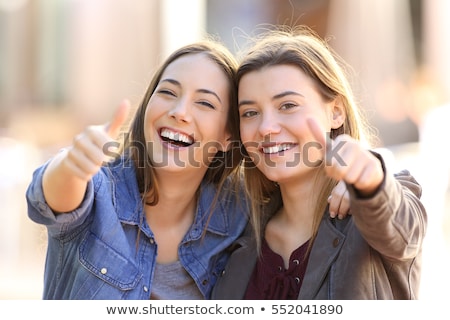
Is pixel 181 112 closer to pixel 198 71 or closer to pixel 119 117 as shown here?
pixel 198 71

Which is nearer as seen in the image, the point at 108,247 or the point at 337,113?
the point at 108,247

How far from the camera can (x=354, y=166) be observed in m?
1.49

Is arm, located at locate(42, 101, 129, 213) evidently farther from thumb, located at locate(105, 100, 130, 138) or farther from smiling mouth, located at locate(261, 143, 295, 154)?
smiling mouth, located at locate(261, 143, 295, 154)

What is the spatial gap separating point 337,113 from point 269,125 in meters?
0.28

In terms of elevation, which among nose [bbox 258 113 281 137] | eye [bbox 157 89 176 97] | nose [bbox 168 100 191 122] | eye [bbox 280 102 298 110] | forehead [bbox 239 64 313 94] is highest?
forehead [bbox 239 64 313 94]

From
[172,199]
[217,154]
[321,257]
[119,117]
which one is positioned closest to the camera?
[119,117]

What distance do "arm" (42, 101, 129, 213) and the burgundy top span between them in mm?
642

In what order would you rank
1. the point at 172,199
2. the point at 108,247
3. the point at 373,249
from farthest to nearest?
1. the point at 172,199
2. the point at 108,247
3. the point at 373,249

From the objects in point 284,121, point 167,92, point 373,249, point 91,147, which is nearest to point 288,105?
point 284,121

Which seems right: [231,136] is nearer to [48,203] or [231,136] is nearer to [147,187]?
[147,187]

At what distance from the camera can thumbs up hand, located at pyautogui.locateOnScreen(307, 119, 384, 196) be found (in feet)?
4.86

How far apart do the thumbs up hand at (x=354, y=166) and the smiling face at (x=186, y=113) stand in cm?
68

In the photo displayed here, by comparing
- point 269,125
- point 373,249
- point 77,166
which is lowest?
point 373,249

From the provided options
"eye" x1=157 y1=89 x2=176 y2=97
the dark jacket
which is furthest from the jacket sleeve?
"eye" x1=157 y1=89 x2=176 y2=97
